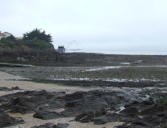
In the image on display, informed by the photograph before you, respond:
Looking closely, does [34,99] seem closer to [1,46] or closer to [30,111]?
[30,111]

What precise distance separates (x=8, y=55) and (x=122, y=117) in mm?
48030

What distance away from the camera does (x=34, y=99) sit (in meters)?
17.8

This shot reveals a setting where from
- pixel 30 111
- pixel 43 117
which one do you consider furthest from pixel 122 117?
pixel 30 111

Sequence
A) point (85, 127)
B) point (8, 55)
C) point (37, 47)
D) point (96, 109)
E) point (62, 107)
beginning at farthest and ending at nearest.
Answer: point (37, 47) → point (8, 55) → point (62, 107) → point (96, 109) → point (85, 127)

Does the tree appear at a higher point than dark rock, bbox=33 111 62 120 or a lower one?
A: higher

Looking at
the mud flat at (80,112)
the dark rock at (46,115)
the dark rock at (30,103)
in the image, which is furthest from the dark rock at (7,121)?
the dark rock at (30,103)

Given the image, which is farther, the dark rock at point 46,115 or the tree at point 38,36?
the tree at point 38,36

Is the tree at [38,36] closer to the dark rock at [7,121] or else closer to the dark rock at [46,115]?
the dark rock at [46,115]

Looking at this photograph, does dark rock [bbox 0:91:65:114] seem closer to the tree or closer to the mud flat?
the mud flat

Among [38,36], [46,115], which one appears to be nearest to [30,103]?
[46,115]

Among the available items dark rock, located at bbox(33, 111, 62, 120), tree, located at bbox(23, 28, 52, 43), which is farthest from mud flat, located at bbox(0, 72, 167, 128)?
tree, located at bbox(23, 28, 52, 43)

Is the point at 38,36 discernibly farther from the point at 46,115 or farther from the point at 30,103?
the point at 46,115

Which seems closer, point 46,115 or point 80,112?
point 46,115

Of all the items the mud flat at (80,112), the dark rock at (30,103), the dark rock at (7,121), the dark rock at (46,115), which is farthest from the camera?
the dark rock at (30,103)
